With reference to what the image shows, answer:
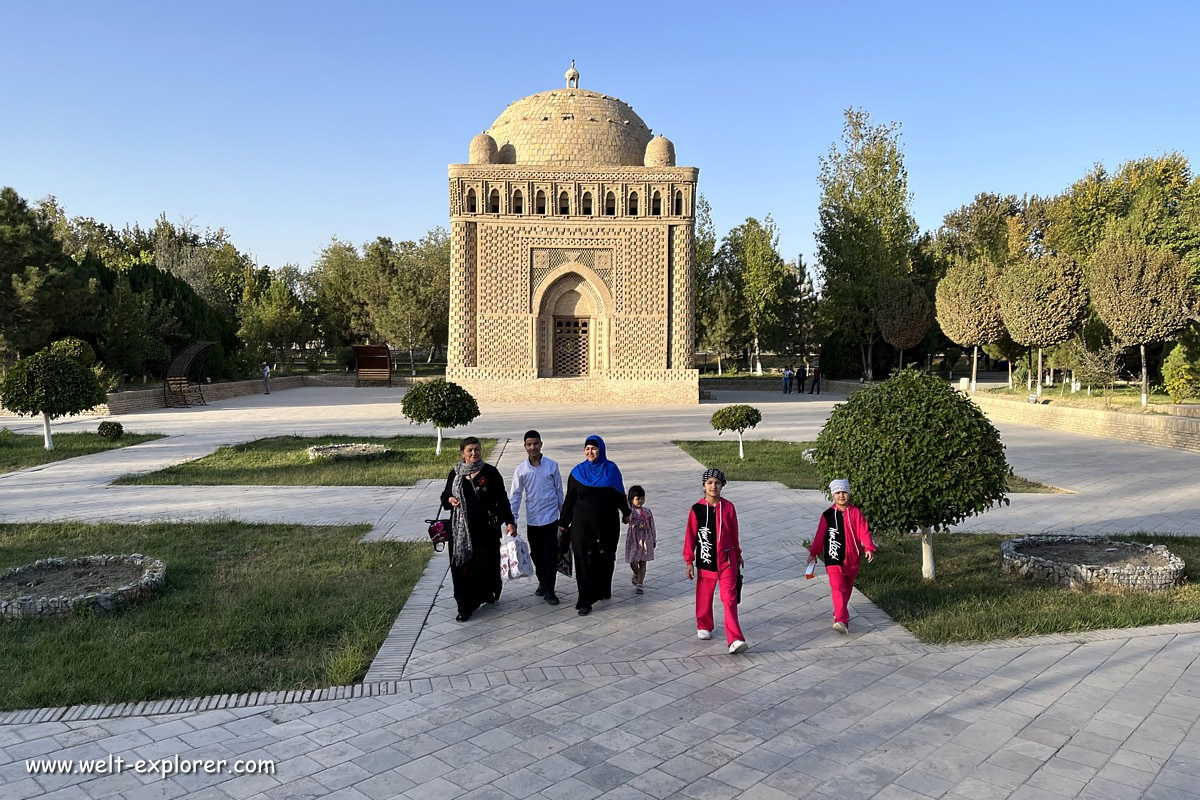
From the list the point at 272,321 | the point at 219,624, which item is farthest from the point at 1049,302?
the point at 272,321

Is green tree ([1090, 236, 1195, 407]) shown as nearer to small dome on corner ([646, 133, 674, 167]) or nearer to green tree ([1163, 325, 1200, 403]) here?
green tree ([1163, 325, 1200, 403])

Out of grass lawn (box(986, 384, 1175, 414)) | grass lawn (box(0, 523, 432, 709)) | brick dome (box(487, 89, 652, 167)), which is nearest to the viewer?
grass lawn (box(0, 523, 432, 709))

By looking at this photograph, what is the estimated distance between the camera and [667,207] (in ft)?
91.6

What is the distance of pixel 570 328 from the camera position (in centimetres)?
2880

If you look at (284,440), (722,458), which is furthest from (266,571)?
(284,440)

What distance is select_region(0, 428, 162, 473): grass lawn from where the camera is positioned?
41.5ft

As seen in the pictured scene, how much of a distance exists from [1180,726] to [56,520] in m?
9.69

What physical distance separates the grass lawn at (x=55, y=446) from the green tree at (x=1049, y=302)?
71.1 ft

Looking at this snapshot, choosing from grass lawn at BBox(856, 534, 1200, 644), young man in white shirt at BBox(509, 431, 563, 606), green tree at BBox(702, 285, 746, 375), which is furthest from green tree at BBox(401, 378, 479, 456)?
green tree at BBox(702, 285, 746, 375)

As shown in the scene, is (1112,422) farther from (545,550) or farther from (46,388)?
(46,388)

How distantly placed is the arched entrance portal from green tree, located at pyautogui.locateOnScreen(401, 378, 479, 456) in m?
15.2

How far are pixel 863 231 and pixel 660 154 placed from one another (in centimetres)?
1062

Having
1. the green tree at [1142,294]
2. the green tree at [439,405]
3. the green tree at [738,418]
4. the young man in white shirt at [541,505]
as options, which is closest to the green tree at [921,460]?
the young man in white shirt at [541,505]

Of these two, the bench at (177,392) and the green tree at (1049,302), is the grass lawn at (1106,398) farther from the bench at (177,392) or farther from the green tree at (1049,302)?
the bench at (177,392)
